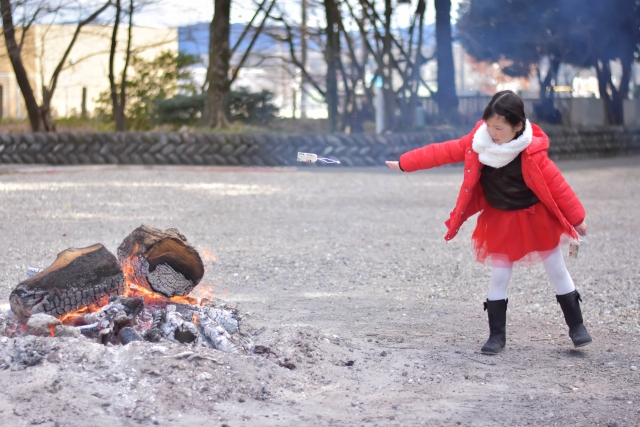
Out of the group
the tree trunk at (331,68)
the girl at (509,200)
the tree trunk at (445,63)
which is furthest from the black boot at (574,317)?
the tree trunk at (331,68)

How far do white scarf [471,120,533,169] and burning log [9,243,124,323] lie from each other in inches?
75.7

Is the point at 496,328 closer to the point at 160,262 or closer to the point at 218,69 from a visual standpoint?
the point at 160,262

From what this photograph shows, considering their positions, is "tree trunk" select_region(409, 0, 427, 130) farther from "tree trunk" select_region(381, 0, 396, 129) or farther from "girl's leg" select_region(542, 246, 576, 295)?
"girl's leg" select_region(542, 246, 576, 295)

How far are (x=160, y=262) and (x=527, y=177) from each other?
1.94 metres

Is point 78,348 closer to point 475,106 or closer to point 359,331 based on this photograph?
point 359,331

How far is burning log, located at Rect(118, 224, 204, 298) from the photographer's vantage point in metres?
Answer: 4.04

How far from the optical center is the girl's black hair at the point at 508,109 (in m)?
3.72

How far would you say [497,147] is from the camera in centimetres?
377

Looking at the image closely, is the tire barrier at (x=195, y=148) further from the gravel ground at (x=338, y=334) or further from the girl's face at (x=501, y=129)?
the girl's face at (x=501, y=129)

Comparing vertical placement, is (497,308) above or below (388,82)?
below

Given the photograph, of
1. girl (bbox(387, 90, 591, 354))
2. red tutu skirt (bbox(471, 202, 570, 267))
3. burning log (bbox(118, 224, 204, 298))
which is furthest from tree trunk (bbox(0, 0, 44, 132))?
red tutu skirt (bbox(471, 202, 570, 267))

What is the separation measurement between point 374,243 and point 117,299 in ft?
12.7

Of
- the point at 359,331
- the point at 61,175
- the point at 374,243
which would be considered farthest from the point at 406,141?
the point at 359,331

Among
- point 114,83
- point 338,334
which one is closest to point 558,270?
point 338,334
